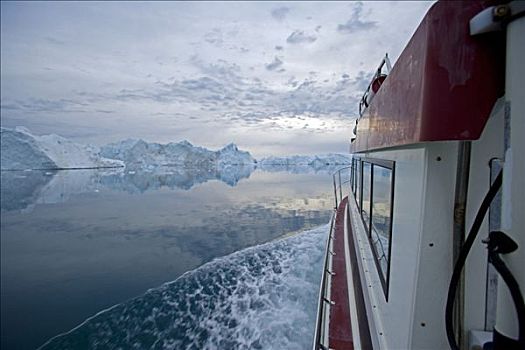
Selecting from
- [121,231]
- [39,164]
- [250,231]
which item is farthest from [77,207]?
[39,164]

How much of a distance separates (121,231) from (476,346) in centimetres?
1101

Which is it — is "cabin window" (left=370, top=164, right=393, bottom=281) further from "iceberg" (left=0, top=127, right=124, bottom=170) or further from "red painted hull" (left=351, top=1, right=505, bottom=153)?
"iceberg" (left=0, top=127, right=124, bottom=170)

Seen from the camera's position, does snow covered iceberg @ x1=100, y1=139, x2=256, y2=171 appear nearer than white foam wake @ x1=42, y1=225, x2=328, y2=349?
No

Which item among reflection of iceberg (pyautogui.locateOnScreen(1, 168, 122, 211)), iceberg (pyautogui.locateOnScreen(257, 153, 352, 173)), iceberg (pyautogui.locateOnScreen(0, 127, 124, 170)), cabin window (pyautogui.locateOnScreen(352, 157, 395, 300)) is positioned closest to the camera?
cabin window (pyautogui.locateOnScreen(352, 157, 395, 300))

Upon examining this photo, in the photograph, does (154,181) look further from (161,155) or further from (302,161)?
(302,161)

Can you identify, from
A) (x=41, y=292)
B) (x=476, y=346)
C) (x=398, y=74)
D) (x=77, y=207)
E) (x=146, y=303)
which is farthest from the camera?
(x=77, y=207)

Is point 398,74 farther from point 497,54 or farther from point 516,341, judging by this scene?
point 516,341

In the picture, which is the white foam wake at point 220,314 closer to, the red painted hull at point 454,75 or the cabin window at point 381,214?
the cabin window at point 381,214

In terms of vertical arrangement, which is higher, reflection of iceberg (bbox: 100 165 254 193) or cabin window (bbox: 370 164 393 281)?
cabin window (bbox: 370 164 393 281)

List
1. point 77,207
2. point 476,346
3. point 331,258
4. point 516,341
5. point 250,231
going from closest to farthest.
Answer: point 516,341, point 476,346, point 331,258, point 250,231, point 77,207

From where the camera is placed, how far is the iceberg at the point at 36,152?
56.1m

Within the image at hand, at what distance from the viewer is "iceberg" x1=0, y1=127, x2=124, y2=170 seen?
2210 inches

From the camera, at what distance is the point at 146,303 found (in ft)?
13.5

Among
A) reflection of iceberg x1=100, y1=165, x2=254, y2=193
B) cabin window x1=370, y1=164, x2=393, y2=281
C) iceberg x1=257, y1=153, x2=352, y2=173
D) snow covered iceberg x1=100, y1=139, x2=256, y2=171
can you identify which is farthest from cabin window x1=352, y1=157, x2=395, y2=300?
iceberg x1=257, y1=153, x2=352, y2=173
